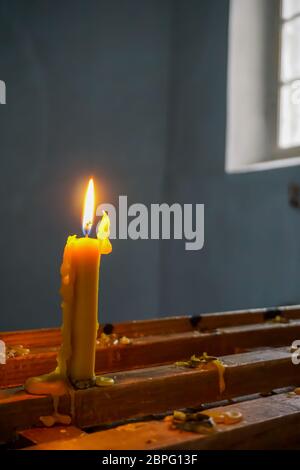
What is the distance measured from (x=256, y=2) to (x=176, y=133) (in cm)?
107

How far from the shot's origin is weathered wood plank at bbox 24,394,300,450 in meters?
0.57

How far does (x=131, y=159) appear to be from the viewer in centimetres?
384

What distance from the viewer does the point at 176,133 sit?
4012 millimetres

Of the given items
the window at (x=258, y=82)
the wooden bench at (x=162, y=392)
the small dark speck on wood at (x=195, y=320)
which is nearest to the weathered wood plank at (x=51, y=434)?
the wooden bench at (x=162, y=392)

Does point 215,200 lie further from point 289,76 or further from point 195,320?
point 195,320

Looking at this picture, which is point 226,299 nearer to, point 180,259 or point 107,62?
point 180,259

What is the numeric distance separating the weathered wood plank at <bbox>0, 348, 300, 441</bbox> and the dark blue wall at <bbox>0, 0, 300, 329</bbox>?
2223 millimetres

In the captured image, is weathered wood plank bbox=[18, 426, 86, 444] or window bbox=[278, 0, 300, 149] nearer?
weathered wood plank bbox=[18, 426, 86, 444]

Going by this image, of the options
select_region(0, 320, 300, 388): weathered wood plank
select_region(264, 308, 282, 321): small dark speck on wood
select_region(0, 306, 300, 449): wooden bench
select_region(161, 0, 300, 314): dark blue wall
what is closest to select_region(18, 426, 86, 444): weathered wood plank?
select_region(0, 306, 300, 449): wooden bench

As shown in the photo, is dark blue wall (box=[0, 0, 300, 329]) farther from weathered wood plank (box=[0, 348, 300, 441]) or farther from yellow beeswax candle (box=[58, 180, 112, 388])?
yellow beeswax candle (box=[58, 180, 112, 388])

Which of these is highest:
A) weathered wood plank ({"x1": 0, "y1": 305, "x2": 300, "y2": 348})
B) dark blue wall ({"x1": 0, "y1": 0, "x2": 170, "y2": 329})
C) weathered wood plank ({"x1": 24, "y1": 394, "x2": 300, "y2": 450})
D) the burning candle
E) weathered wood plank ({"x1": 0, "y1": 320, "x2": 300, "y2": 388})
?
dark blue wall ({"x1": 0, "y1": 0, "x2": 170, "y2": 329})

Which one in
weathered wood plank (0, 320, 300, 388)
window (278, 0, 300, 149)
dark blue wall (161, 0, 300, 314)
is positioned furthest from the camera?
window (278, 0, 300, 149)

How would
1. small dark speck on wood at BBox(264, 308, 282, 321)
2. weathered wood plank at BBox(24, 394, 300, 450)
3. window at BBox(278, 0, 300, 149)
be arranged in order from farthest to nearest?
window at BBox(278, 0, 300, 149)
small dark speck on wood at BBox(264, 308, 282, 321)
weathered wood plank at BBox(24, 394, 300, 450)
